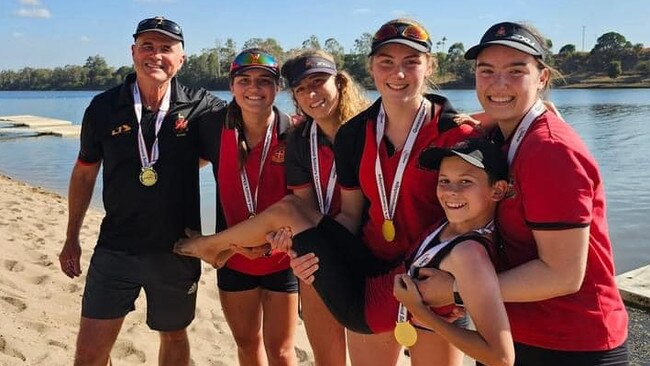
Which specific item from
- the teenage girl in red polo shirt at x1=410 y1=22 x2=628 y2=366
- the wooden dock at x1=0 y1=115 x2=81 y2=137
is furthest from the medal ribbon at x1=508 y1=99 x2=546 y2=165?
the wooden dock at x1=0 y1=115 x2=81 y2=137

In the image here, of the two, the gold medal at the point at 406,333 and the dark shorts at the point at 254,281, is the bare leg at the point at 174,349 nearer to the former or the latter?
the dark shorts at the point at 254,281

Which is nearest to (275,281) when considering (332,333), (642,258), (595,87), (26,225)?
(332,333)

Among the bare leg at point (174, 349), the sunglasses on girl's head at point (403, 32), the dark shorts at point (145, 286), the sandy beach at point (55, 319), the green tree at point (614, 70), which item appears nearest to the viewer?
the sunglasses on girl's head at point (403, 32)

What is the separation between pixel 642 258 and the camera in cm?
920

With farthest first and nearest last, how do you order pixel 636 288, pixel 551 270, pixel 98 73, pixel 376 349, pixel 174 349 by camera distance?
pixel 98 73, pixel 636 288, pixel 174 349, pixel 376 349, pixel 551 270

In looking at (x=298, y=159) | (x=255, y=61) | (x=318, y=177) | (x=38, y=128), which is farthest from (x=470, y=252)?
(x=38, y=128)

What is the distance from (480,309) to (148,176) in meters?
2.25

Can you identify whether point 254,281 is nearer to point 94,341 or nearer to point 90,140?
point 94,341

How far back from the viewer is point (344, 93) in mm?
3520

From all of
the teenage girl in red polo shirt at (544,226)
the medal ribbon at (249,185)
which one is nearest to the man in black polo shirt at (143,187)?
the medal ribbon at (249,185)

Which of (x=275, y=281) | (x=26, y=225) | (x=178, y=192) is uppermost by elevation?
(x=178, y=192)

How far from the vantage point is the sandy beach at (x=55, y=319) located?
4.62 meters

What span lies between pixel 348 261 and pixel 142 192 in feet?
4.68

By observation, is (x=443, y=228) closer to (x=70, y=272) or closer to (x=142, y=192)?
(x=142, y=192)
